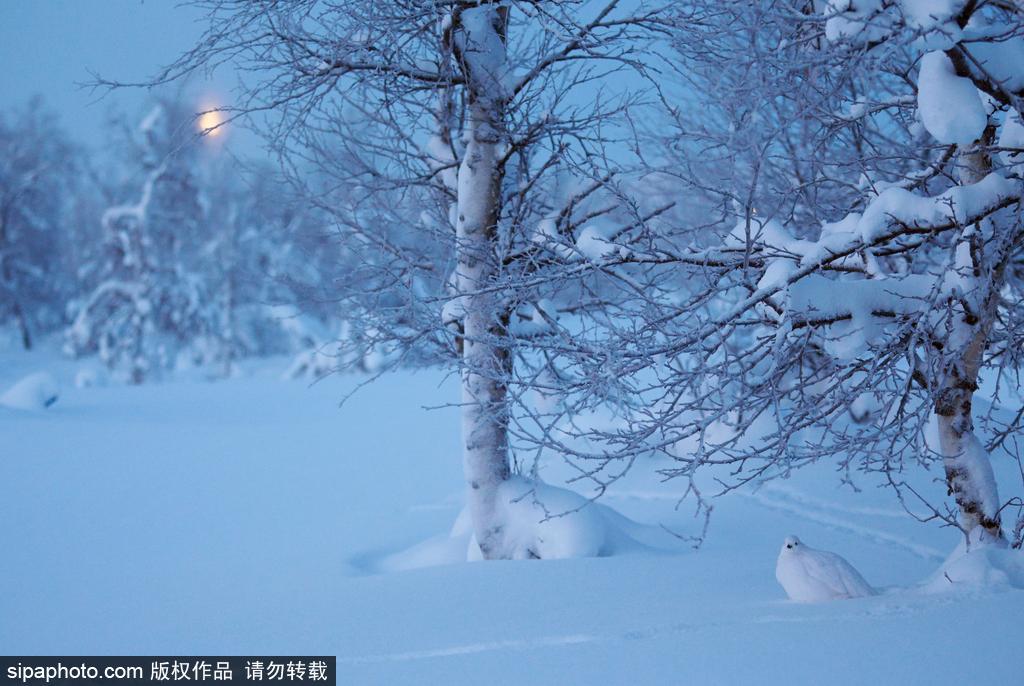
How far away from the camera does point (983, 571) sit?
145 inches

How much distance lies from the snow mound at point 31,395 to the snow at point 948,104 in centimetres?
1306

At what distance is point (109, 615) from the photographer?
5.12 meters

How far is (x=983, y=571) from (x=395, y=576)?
3388 mm

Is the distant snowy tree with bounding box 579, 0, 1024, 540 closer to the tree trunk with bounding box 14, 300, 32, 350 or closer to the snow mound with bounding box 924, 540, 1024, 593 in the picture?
the snow mound with bounding box 924, 540, 1024, 593

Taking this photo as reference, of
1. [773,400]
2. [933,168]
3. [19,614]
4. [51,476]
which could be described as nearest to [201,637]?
[19,614]

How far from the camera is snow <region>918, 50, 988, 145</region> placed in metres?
3.28

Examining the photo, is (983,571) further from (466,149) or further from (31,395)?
(31,395)

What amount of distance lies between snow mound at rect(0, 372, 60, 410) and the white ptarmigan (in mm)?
12220

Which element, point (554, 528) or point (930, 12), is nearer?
point (930, 12)

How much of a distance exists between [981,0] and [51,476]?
9.70 meters

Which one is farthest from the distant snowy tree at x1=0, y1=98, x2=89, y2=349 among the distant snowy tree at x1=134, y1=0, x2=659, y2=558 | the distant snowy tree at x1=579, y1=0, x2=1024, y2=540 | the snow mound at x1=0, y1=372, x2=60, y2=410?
the distant snowy tree at x1=579, y1=0, x2=1024, y2=540

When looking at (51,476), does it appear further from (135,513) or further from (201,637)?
(201,637)

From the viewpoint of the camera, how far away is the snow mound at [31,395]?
12508mm

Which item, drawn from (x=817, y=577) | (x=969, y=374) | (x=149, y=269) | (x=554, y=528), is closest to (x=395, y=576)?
(x=554, y=528)
